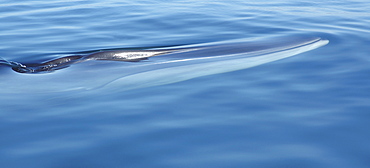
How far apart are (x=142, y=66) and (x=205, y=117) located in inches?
87.1

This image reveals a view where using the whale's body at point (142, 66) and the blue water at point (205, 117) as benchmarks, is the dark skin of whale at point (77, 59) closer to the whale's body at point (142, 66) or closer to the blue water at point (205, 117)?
the whale's body at point (142, 66)

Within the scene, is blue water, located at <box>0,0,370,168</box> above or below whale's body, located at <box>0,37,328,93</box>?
below

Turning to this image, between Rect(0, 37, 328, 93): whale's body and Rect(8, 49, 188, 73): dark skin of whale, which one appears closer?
Rect(0, 37, 328, 93): whale's body

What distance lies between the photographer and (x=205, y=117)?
596cm

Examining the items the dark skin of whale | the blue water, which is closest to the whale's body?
the dark skin of whale

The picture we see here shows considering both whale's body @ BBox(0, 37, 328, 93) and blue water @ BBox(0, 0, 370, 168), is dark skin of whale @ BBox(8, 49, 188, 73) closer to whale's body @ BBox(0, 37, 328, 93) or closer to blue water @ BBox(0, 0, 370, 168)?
whale's body @ BBox(0, 37, 328, 93)

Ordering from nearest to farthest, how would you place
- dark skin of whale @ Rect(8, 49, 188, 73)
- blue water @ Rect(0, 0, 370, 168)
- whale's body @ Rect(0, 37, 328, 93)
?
blue water @ Rect(0, 0, 370, 168), whale's body @ Rect(0, 37, 328, 93), dark skin of whale @ Rect(8, 49, 188, 73)

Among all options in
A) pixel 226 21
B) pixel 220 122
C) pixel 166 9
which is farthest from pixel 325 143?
pixel 166 9

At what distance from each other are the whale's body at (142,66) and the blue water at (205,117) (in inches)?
7.3

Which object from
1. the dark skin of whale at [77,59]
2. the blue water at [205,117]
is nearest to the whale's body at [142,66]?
the dark skin of whale at [77,59]

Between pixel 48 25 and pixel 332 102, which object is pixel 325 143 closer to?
pixel 332 102

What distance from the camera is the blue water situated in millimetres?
4902

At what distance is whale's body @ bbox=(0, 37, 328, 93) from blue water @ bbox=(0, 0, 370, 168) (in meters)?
0.19

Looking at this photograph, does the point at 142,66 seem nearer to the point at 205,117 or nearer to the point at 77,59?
the point at 77,59
